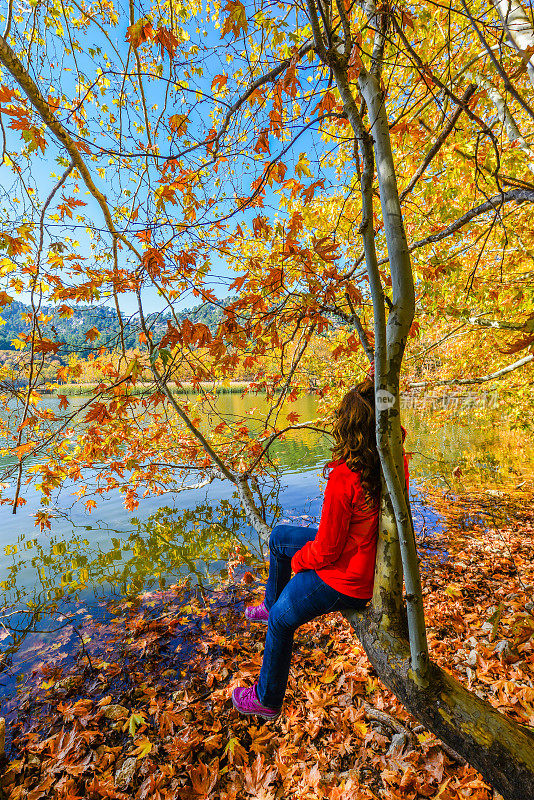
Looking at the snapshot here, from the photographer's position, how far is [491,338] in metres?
6.56

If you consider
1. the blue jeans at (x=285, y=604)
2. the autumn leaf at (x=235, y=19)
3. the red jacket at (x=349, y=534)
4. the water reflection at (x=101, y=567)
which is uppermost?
the autumn leaf at (x=235, y=19)

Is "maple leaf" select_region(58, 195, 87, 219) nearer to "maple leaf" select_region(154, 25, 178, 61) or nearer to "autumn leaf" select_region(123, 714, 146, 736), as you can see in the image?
"maple leaf" select_region(154, 25, 178, 61)

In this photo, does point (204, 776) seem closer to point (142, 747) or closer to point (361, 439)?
point (142, 747)

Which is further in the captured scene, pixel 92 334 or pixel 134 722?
pixel 92 334

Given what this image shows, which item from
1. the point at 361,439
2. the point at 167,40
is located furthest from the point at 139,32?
the point at 361,439

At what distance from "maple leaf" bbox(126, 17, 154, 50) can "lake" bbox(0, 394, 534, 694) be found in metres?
3.57

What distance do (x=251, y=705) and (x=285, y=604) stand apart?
1007 millimetres

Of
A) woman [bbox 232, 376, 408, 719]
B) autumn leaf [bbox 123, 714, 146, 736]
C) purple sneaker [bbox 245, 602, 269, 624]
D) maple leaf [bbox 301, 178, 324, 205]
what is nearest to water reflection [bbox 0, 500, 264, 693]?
purple sneaker [bbox 245, 602, 269, 624]

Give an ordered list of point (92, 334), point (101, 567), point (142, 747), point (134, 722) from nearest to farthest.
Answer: point (142, 747) < point (134, 722) < point (92, 334) < point (101, 567)

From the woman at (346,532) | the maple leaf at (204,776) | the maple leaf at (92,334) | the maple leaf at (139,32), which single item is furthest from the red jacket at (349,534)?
the maple leaf at (139,32)

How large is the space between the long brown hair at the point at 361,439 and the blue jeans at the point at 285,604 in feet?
2.04

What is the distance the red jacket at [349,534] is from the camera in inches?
71.6

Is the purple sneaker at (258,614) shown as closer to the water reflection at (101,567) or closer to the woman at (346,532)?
the woman at (346,532)

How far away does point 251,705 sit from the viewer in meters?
2.46
